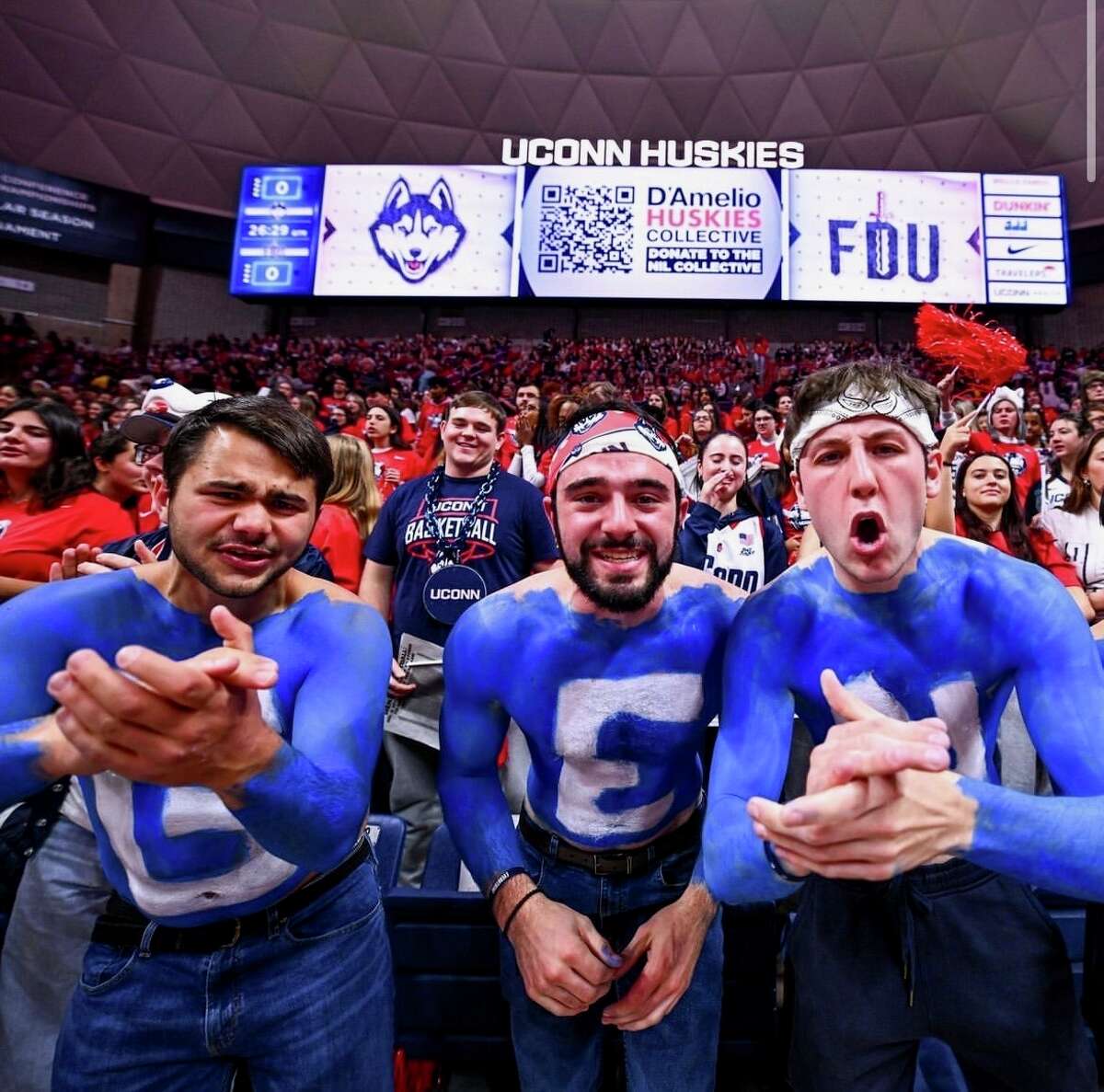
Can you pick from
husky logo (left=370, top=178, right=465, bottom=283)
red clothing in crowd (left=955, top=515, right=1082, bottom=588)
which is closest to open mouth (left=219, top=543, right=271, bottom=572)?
red clothing in crowd (left=955, top=515, right=1082, bottom=588)

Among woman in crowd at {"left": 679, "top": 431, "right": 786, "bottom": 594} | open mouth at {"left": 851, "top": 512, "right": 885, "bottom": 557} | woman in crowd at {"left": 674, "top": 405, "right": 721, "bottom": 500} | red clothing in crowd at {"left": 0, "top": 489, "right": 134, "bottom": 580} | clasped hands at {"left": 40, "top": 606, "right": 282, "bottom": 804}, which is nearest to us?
clasped hands at {"left": 40, "top": 606, "right": 282, "bottom": 804}

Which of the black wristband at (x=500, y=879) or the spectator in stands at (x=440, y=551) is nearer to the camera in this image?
the black wristband at (x=500, y=879)

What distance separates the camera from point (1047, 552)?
12.2 ft

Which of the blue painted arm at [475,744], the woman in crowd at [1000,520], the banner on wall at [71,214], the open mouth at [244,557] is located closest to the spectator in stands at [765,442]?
the woman in crowd at [1000,520]

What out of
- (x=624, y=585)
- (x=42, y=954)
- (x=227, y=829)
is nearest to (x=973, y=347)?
(x=624, y=585)

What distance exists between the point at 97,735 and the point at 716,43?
70.1 ft

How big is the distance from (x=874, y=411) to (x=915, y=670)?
0.58 metres

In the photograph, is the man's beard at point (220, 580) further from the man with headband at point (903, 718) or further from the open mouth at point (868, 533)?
the open mouth at point (868, 533)

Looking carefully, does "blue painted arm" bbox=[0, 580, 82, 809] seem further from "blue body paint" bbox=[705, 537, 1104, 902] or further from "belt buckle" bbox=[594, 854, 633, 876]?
"blue body paint" bbox=[705, 537, 1104, 902]

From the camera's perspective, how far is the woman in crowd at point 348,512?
11.4 ft

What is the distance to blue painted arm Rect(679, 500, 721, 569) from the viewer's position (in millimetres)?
3510

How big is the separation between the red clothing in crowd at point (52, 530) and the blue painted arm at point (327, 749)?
85.9 inches

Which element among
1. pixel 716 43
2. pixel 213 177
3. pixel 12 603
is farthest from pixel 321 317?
pixel 12 603

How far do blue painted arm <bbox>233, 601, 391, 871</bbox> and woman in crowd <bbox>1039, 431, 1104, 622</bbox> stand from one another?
387cm
